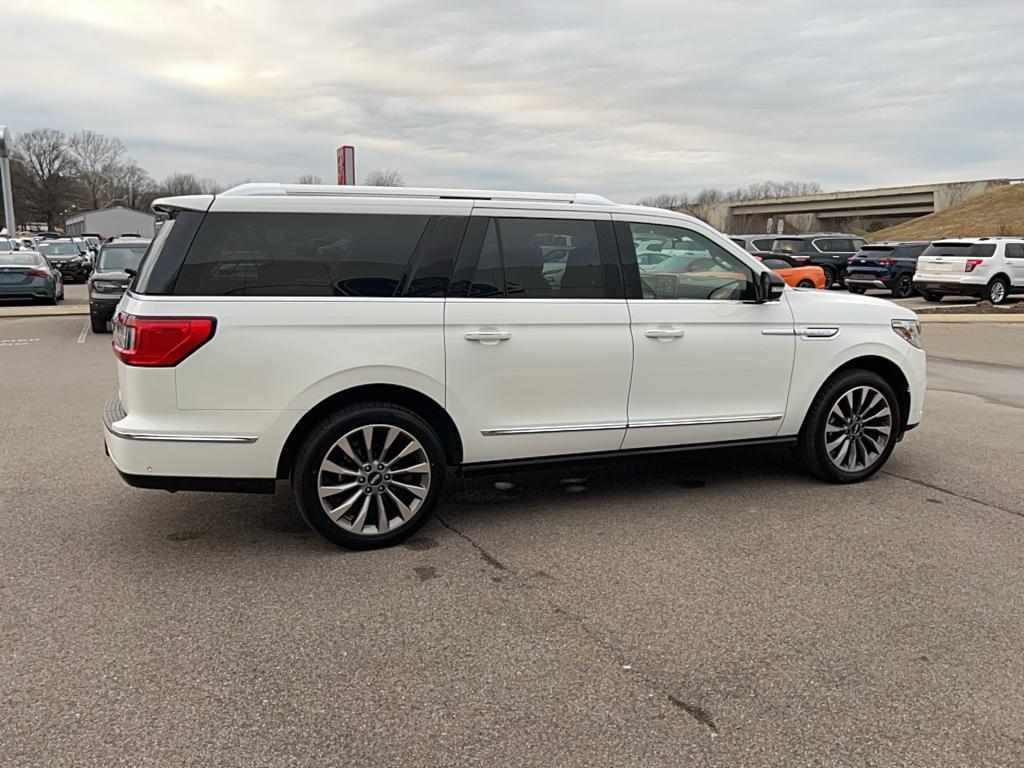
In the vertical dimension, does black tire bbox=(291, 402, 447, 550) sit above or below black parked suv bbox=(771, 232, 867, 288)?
below

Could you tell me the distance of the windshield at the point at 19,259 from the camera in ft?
66.2

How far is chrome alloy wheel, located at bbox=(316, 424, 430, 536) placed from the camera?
4355 millimetres

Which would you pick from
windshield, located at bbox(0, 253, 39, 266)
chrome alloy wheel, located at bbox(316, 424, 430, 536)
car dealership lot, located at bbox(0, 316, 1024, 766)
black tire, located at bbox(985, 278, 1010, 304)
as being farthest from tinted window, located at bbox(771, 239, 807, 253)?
chrome alloy wheel, located at bbox(316, 424, 430, 536)

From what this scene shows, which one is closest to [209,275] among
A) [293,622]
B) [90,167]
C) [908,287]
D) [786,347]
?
[293,622]

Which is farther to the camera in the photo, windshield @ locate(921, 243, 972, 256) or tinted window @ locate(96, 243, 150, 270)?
windshield @ locate(921, 243, 972, 256)

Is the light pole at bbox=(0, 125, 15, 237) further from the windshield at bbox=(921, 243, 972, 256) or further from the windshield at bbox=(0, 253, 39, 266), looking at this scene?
the windshield at bbox=(921, 243, 972, 256)

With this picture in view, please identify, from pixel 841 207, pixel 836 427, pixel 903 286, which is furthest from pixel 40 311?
pixel 841 207

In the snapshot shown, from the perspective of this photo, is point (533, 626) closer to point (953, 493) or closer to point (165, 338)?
point (165, 338)

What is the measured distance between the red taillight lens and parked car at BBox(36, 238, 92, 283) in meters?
30.3

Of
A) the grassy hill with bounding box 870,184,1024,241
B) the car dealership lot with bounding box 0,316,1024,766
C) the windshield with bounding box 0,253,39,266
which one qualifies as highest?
the grassy hill with bounding box 870,184,1024,241

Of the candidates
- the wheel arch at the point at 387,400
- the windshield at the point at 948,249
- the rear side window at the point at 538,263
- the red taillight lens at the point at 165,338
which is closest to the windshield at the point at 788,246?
the windshield at the point at 948,249

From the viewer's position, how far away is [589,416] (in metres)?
4.89

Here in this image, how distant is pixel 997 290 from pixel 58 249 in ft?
109

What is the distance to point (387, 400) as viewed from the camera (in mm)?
4484
